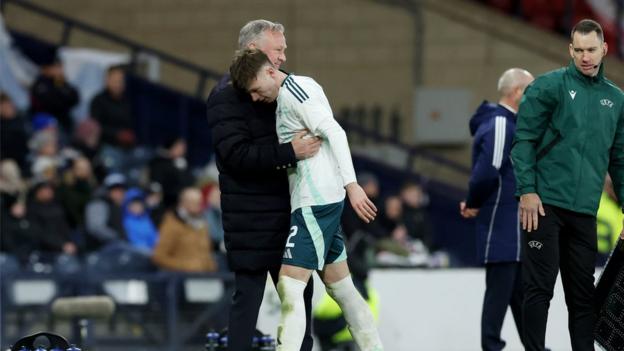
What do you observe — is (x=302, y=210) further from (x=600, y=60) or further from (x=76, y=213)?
(x=76, y=213)

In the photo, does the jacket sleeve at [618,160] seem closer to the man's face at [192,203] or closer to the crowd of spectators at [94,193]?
the crowd of spectators at [94,193]

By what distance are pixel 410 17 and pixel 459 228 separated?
3877 millimetres

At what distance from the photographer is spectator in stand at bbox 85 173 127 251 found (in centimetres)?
1577

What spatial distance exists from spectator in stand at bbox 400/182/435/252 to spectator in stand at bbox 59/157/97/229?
3.78 meters

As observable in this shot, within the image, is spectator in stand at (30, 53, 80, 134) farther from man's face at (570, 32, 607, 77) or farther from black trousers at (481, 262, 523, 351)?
man's face at (570, 32, 607, 77)

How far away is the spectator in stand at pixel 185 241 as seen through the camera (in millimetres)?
15109

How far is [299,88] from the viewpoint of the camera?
800 centimetres

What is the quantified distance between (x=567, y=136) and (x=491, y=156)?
4.67ft

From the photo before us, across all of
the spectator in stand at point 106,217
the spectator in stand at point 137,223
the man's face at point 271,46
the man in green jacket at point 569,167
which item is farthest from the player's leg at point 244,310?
the spectator in stand at point 137,223

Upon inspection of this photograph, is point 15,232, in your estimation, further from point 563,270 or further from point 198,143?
point 563,270

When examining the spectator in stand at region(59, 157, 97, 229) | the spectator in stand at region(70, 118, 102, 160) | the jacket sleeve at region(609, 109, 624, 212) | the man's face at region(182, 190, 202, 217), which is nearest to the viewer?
the jacket sleeve at region(609, 109, 624, 212)

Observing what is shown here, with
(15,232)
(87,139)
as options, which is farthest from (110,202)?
(87,139)

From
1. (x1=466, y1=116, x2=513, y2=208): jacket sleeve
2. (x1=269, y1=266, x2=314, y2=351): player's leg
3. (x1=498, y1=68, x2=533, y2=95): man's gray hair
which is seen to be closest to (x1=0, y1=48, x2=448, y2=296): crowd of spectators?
(x1=466, y1=116, x2=513, y2=208): jacket sleeve

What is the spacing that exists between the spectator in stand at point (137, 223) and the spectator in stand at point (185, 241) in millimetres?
578
